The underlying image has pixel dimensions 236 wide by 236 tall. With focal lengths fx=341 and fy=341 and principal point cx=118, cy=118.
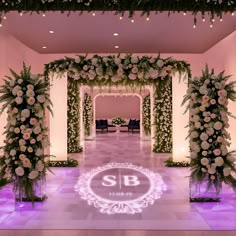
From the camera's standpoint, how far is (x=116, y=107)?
83.9ft

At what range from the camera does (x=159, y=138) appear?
11.5 m

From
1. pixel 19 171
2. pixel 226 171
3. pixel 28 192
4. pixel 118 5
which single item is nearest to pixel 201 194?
pixel 226 171

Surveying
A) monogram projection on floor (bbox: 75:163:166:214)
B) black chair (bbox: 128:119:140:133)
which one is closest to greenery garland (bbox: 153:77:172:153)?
monogram projection on floor (bbox: 75:163:166:214)

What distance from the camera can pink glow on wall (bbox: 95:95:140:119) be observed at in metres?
25.5

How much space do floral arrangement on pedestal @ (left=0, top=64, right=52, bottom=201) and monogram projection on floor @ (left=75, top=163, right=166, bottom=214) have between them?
112 centimetres

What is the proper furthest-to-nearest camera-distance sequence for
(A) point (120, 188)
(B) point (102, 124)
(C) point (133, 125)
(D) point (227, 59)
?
1. (B) point (102, 124)
2. (C) point (133, 125)
3. (D) point (227, 59)
4. (A) point (120, 188)

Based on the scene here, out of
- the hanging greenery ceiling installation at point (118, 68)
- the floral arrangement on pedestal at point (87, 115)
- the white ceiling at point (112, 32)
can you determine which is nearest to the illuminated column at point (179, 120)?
the hanging greenery ceiling installation at point (118, 68)

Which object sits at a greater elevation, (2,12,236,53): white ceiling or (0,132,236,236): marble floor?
(2,12,236,53): white ceiling

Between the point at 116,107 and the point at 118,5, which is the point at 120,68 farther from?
the point at 116,107

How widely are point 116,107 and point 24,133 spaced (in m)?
20.6

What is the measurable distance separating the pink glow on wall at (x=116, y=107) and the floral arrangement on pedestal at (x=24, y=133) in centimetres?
2030

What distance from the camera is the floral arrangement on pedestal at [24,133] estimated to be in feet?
16.6

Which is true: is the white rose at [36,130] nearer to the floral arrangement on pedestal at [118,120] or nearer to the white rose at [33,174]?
the white rose at [33,174]

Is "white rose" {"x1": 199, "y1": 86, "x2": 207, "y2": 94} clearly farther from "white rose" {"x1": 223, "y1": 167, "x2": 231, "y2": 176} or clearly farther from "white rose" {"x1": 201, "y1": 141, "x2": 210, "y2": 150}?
"white rose" {"x1": 223, "y1": 167, "x2": 231, "y2": 176}
